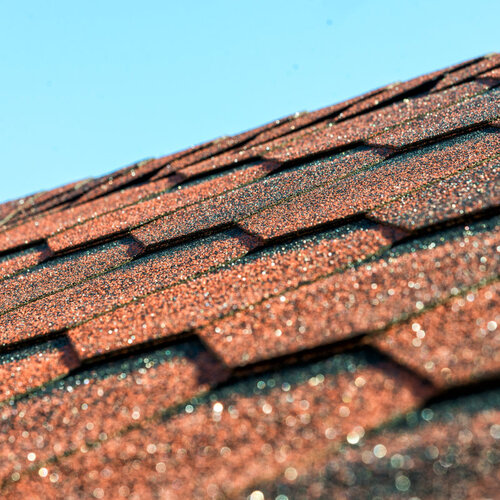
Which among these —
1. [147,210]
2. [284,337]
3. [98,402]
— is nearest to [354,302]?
[284,337]

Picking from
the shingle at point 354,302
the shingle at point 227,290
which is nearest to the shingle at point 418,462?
the shingle at point 354,302

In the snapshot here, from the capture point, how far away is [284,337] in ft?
2.83

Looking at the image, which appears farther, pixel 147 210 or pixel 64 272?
pixel 147 210

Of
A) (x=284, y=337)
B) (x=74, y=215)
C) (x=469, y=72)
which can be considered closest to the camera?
(x=284, y=337)

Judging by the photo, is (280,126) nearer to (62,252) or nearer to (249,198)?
(249,198)

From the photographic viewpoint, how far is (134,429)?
82 cm

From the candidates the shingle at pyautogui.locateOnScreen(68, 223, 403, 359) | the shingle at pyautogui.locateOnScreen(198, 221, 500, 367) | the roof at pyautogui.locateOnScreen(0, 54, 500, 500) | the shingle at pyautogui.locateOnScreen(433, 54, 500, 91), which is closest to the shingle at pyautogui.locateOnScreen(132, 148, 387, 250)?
the roof at pyautogui.locateOnScreen(0, 54, 500, 500)

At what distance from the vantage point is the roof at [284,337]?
0.65m

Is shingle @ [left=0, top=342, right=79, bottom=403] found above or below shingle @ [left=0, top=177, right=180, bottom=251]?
below

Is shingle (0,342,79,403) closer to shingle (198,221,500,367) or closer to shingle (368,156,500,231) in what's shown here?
shingle (198,221,500,367)

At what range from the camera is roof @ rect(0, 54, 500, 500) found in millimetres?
647

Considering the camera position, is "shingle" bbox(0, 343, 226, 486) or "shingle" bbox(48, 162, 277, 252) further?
"shingle" bbox(48, 162, 277, 252)

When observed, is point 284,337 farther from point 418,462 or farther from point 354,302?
point 418,462

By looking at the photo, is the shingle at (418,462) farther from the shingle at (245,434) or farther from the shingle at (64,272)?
the shingle at (64,272)
